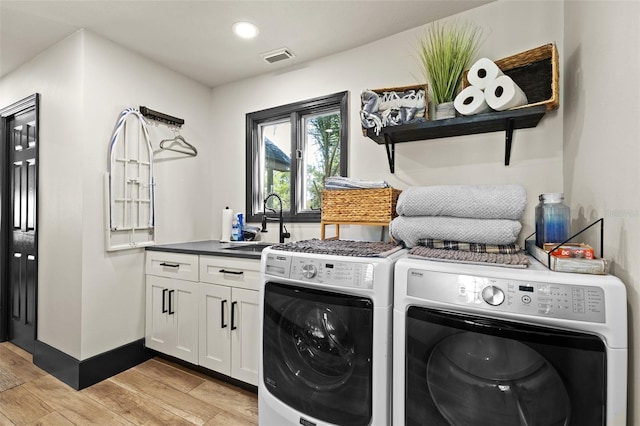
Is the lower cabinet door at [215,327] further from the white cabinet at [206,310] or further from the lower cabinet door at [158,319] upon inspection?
the lower cabinet door at [158,319]

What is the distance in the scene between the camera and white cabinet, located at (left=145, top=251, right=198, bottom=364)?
217cm

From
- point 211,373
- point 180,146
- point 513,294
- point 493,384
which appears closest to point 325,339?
point 493,384

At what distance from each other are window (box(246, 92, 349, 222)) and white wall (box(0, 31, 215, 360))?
76 cm

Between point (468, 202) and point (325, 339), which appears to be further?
point (468, 202)

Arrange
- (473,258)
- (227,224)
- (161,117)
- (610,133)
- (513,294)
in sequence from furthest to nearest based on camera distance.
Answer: (227,224) → (161,117) → (473,258) → (610,133) → (513,294)

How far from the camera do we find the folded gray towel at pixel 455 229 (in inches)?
52.9

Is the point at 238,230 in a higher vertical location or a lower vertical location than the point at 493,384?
higher

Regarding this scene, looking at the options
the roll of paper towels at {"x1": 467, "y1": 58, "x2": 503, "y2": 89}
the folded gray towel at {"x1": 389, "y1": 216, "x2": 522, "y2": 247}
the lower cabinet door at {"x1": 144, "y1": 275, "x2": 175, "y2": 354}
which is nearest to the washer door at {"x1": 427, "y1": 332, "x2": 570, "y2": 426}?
the folded gray towel at {"x1": 389, "y1": 216, "x2": 522, "y2": 247}

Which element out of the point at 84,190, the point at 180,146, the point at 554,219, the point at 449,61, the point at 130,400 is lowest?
the point at 130,400

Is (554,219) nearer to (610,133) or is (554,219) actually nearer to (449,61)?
(610,133)

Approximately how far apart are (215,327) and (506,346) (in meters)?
1.72

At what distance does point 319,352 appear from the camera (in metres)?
1.34

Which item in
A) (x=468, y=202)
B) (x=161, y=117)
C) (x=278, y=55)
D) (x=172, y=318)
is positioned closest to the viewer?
(x=468, y=202)

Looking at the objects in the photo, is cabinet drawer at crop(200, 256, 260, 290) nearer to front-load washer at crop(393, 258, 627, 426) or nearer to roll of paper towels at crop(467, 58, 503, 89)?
front-load washer at crop(393, 258, 627, 426)
